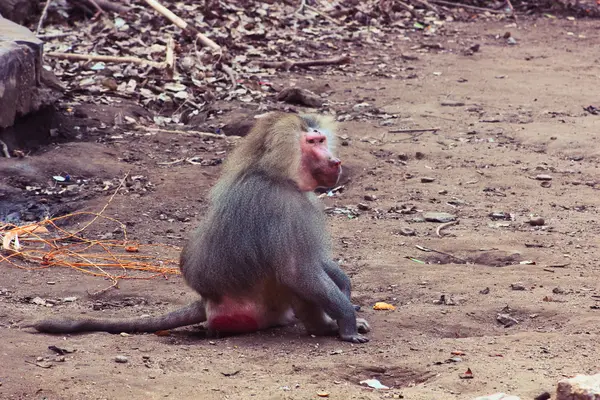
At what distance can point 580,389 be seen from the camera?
3.09 meters

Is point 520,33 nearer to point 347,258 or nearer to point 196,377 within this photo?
point 347,258

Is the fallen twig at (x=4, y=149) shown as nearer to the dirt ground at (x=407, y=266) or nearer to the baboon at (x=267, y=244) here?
the dirt ground at (x=407, y=266)

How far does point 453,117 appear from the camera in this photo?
29.9ft

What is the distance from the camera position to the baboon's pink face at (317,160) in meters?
4.51

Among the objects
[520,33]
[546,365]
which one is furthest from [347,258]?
[520,33]

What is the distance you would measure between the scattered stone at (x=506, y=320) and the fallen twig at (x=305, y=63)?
6411mm

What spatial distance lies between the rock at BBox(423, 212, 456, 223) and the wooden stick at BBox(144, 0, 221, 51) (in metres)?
4.58

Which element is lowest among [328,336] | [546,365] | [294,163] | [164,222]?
[164,222]

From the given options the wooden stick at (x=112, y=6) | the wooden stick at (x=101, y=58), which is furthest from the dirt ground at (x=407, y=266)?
the wooden stick at (x=112, y=6)

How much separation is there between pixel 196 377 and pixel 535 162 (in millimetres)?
4622

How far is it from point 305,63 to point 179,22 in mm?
1474

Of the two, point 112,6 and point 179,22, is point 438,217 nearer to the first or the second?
point 179,22

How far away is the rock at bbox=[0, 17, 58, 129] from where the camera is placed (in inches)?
290

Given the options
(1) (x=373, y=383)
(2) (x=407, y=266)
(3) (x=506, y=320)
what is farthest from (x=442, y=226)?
(1) (x=373, y=383)
